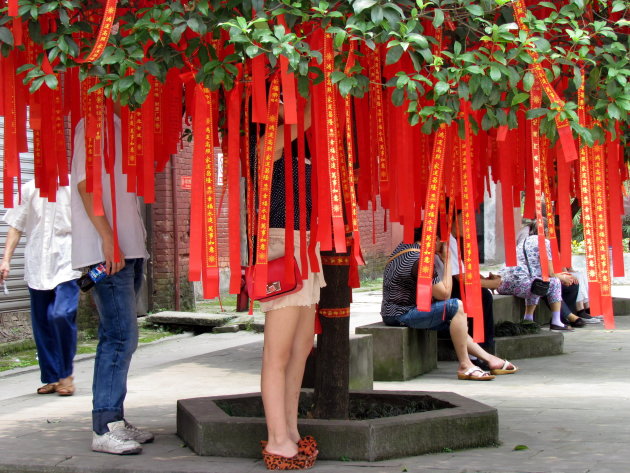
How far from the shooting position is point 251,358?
9.34 m

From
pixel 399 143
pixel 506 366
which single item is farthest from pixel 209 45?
pixel 506 366

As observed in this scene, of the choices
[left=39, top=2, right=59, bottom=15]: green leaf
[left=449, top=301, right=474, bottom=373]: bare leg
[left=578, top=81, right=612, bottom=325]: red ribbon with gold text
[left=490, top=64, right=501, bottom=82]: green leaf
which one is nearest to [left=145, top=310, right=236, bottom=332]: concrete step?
[left=449, top=301, right=474, bottom=373]: bare leg

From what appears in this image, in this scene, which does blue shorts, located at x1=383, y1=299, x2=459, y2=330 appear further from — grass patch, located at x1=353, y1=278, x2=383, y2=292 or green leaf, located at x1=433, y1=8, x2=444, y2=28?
grass patch, located at x1=353, y1=278, x2=383, y2=292

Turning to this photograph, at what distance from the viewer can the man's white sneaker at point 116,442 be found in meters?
5.13

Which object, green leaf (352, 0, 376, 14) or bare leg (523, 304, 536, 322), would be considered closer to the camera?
green leaf (352, 0, 376, 14)

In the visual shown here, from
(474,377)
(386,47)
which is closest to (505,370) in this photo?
(474,377)

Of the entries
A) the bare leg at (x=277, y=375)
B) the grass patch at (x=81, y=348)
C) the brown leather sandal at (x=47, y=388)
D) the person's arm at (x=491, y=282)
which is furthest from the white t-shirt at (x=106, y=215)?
the grass patch at (x=81, y=348)

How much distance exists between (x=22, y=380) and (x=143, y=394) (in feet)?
5.55

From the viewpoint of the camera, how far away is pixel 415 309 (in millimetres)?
8016

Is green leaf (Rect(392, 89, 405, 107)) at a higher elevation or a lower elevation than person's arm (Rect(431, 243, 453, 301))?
higher

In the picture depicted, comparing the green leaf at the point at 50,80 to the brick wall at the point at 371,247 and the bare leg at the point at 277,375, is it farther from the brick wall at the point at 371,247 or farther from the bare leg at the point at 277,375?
the brick wall at the point at 371,247

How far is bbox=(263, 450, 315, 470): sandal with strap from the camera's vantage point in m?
4.68

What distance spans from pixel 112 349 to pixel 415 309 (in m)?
3.35

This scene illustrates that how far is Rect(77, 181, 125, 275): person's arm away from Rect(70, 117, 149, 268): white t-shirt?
0.06 metres
